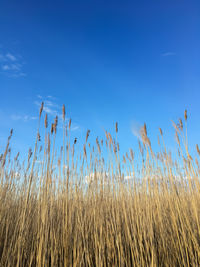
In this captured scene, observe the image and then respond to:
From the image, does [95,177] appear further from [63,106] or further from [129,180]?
[63,106]

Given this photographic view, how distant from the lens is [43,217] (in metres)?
1.27

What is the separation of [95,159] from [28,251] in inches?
40.0

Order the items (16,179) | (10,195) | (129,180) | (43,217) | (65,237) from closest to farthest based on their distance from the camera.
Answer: (43,217), (65,237), (129,180), (10,195), (16,179)

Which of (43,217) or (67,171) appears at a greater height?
(67,171)

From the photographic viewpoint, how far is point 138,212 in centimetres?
153

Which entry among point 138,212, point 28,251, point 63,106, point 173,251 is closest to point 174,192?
point 138,212

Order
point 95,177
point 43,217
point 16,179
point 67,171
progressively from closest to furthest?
point 43,217
point 67,171
point 95,177
point 16,179

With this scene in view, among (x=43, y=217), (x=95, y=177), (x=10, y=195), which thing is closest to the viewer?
(x=43, y=217)

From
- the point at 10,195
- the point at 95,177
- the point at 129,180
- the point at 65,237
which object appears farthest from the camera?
the point at 10,195

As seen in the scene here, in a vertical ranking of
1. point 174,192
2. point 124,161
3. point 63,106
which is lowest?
point 174,192

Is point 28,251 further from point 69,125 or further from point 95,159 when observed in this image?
point 69,125

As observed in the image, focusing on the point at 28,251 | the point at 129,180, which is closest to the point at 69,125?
the point at 129,180

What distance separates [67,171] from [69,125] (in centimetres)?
41

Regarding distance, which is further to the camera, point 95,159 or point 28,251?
point 95,159
